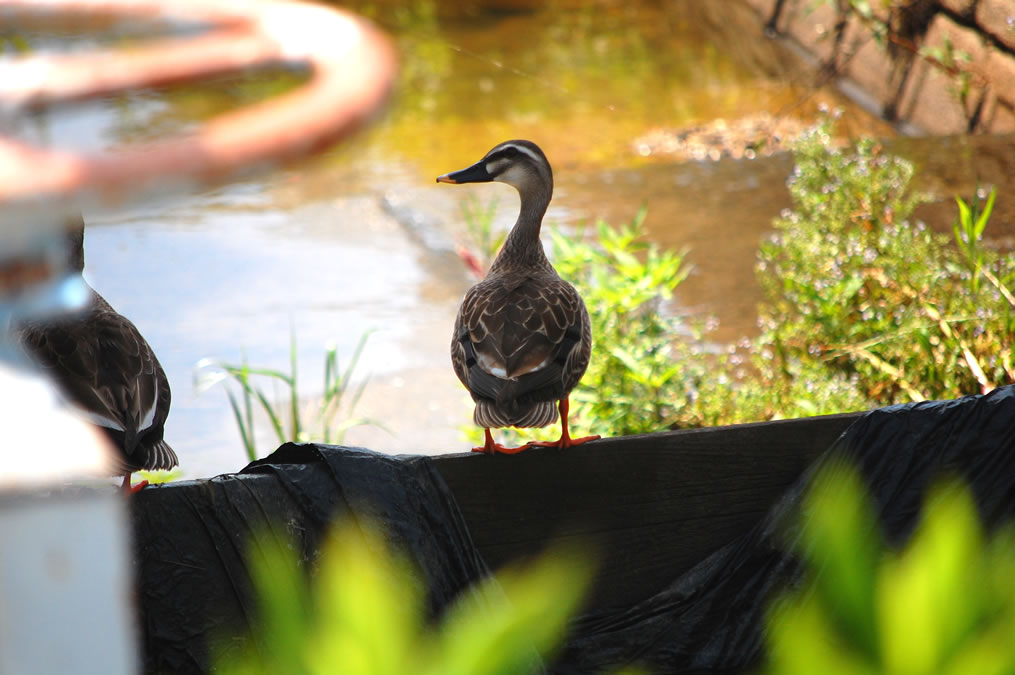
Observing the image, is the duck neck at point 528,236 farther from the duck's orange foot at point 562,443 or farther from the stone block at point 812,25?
the stone block at point 812,25

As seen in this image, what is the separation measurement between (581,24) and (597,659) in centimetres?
884

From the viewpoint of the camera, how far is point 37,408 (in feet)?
2.46

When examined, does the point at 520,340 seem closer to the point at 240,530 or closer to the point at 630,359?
the point at 240,530

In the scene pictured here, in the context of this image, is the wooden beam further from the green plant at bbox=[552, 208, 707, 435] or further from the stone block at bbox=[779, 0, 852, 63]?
the stone block at bbox=[779, 0, 852, 63]

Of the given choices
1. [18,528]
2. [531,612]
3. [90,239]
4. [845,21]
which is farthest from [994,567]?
[845,21]

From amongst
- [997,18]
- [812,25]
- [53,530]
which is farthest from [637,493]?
[812,25]

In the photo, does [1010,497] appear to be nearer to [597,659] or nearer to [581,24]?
[597,659]

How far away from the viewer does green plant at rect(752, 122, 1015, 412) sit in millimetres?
3486

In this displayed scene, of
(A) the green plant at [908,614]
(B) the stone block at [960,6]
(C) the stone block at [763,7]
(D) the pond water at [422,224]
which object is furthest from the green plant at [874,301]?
(C) the stone block at [763,7]

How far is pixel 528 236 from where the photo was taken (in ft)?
9.21

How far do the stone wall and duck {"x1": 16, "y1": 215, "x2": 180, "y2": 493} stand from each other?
4842 millimetres

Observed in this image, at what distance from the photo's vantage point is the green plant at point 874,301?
3.49 metres

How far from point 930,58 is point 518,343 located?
5.26 m

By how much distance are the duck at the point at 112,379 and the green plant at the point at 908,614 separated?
1.41 m
